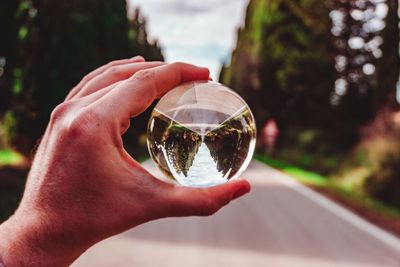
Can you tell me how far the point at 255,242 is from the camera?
Answer: 7.69m

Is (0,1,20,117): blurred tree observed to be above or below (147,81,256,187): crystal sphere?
below

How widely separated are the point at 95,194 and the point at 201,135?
0.38 m

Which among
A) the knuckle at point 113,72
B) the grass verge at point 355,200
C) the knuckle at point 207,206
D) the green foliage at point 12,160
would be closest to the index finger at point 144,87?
the knuckle at point 113,72

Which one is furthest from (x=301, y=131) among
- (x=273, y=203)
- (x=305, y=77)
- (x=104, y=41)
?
(x=273, y=203)

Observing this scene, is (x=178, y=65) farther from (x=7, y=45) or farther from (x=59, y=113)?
(x=7, y=45)

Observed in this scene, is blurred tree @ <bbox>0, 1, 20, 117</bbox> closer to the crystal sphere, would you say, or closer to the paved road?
the paved road

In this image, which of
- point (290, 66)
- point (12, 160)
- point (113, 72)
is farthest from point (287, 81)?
point (113, 72)

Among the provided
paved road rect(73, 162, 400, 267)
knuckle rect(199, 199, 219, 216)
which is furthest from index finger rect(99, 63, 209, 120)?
paved road rect(73, 162, 400, 267)

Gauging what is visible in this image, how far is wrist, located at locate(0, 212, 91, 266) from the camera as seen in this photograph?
1314 millimetres

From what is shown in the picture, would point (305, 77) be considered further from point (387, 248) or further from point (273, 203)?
point (387, 248)

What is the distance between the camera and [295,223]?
954cm

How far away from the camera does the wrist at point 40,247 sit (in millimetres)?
1314

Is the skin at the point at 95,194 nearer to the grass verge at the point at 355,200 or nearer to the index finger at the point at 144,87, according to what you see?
the index finger at the point at 144,87

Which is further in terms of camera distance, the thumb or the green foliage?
the green foliage
